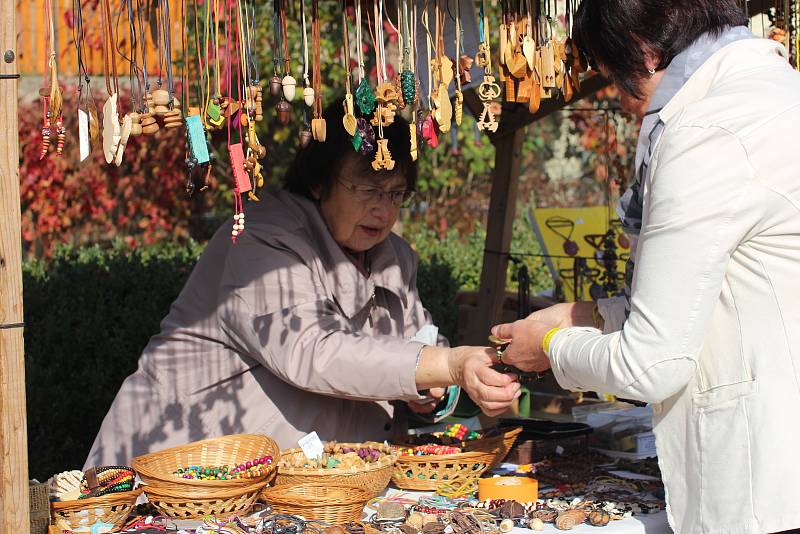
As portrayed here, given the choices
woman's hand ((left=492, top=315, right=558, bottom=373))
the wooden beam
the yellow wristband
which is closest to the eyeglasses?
woman's hand ((left=492, top=315, right=558, bottom=373))

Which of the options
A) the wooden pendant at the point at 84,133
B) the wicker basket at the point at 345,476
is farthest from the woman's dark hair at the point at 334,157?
the wooden pendant at the point at 84,133

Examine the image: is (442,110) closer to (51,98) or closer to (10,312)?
(51,98)

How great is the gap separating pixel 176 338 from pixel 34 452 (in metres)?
2.25

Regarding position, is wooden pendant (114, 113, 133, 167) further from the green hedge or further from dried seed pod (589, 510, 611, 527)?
the green hedge

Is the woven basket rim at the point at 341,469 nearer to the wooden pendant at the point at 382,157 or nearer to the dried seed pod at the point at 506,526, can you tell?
the dried seed pod at the point at 506,526

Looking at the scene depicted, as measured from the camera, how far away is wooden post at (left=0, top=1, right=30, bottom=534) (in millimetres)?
1582

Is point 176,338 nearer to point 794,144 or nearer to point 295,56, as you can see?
point 794,144

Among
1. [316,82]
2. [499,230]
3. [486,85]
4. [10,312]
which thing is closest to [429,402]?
[486,85]

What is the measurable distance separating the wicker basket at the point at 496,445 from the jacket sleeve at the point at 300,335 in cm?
24

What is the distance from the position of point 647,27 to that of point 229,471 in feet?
4.13

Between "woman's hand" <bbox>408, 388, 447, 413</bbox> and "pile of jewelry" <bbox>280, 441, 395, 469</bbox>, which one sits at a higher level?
"woman's hand" <bbox>408, 388, 447, 413</bbox>

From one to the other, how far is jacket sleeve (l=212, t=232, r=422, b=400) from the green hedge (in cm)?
231

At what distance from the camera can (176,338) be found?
2678 millimetres

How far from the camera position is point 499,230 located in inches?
166
